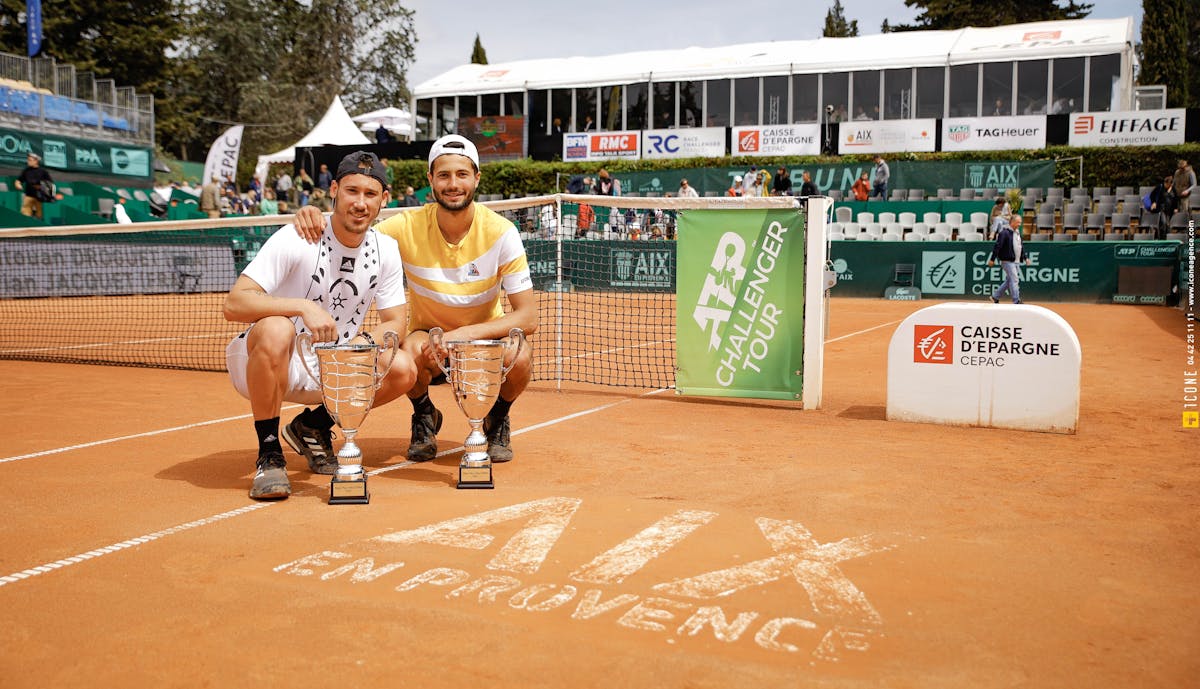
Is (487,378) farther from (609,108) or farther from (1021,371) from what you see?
(609,108)

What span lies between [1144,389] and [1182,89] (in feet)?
126

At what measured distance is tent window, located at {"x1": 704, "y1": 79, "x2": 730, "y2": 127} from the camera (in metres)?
34.2

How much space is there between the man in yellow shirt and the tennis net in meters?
2.91

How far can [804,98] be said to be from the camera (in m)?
33.1

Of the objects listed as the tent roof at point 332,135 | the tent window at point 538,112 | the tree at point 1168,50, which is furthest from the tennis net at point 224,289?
the tree at point 1168,50

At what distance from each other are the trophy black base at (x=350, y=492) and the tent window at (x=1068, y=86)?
30.3 metres

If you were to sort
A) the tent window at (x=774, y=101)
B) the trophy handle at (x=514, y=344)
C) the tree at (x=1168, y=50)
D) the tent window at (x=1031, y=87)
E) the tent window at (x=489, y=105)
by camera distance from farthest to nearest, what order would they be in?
the tree at (x=1168, y=50), the tent window at (x=489, y=105), the tent window at (x=774, y=101), the tent window at (x=1031, y=87), the trophy handle at (x=514, y=344)

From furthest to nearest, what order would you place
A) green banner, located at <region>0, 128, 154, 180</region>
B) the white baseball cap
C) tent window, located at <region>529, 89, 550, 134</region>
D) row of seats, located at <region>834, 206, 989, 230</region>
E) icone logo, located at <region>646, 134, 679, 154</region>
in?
tent window, located at <region>529, 89, 550, 134</region> < icone logo, located at <region>646, 134, 679, 154</region> < green banner, located at <region>0, 128, 154, 180</region> < row of seats, located at <region>834, 206, 989, 230</region> < the white baseball cap

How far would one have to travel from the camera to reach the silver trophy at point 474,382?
512 cm

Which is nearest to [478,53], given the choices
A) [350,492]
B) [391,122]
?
[391,122]

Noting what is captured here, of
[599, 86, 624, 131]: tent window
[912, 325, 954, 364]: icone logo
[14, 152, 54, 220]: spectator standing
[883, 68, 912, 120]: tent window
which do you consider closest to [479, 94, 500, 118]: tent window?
[599, 86, 624, 131]: tent window

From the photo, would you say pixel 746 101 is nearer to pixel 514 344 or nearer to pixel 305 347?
pixel 514 344

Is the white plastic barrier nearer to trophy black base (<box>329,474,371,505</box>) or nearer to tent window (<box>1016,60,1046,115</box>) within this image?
trophy black base (<box>329,474,371,505</box>)

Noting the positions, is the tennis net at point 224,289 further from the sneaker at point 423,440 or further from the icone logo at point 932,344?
the sneaker at point 423,440
